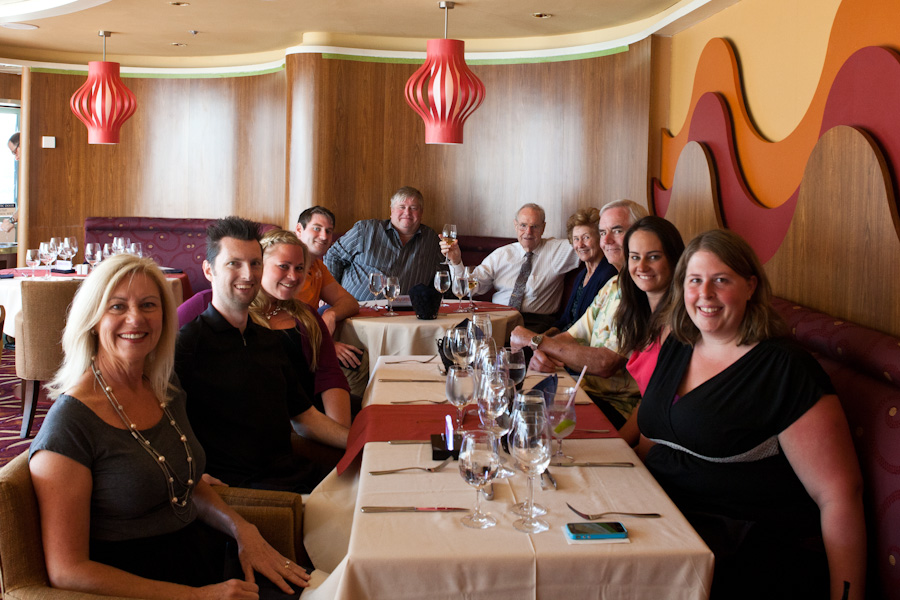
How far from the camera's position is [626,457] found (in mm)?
2039

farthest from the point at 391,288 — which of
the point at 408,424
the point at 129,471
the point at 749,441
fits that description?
the point at 129,471

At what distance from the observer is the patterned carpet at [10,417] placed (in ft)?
14.1

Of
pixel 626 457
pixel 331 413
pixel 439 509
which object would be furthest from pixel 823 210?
pixel 439 509

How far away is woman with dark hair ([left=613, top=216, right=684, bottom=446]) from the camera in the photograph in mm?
2855

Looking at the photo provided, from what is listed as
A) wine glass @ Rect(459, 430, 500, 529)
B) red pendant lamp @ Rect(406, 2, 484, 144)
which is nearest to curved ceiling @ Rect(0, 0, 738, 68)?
red pendant lamp @ Rect(406, 2, 484, 144)

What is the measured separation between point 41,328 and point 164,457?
308cm

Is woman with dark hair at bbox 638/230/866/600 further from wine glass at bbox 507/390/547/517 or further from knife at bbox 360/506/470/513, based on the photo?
knife at bbox 360/506/470/513

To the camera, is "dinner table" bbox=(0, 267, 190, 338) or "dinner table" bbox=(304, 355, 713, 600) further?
"dinner table" bbox=(0, 267, 190, 338)

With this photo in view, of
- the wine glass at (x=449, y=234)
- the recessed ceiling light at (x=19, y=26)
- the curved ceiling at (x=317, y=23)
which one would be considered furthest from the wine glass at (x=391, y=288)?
the recessed ceiling light at (x=19, y=26)

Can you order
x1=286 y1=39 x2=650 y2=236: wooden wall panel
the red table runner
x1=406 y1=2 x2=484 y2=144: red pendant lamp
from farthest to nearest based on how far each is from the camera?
x1=286 y1=39 x2=650 y2=236: wooden wall panel
x1=406 y1=2 x2=484 y2=144: red pendant lamp
the red table runner

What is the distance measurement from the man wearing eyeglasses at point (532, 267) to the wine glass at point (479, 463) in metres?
3.84

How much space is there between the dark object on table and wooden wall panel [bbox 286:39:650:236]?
2749mm

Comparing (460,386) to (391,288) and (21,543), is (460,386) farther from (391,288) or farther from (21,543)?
(391,288)

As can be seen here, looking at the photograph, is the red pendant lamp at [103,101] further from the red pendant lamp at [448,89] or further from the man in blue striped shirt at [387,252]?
the red pendant lamp at [448,89]
